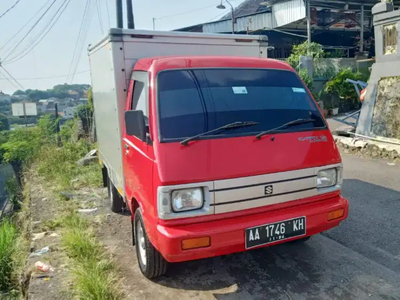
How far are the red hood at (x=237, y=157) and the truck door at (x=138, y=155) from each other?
24 cm

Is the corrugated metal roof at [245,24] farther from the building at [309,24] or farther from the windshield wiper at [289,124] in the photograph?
the windshield wiper at [289,124]

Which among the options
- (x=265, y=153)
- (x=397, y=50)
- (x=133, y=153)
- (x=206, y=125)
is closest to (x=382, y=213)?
(x=265, y=153)

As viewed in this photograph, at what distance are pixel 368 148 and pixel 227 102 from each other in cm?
578

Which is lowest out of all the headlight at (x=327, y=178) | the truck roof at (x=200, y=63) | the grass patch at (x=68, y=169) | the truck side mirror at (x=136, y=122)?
the grass patch at (x=68, y=169)

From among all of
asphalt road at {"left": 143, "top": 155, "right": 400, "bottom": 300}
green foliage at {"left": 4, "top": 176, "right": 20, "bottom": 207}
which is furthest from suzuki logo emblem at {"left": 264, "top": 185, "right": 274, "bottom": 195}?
green foliage at {"left": 4, "top": 176, "right": 20, "bottom": 207}

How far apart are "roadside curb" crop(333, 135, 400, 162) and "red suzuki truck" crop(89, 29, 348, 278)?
4.59 meters

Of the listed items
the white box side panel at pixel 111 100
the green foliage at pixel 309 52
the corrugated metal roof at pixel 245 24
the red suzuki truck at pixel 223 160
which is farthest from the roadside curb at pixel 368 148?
the corrugated metal roof at pixel 245 24

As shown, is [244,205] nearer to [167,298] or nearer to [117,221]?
[167,298]

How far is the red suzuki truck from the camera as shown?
2.78m

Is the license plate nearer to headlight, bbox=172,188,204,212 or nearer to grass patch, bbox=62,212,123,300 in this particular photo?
headlight, bbox=172,188,204,212

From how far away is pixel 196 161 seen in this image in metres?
2.81

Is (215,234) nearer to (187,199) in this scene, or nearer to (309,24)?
(187,199)

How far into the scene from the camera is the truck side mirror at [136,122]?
3.07 m

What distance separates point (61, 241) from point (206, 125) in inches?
104
